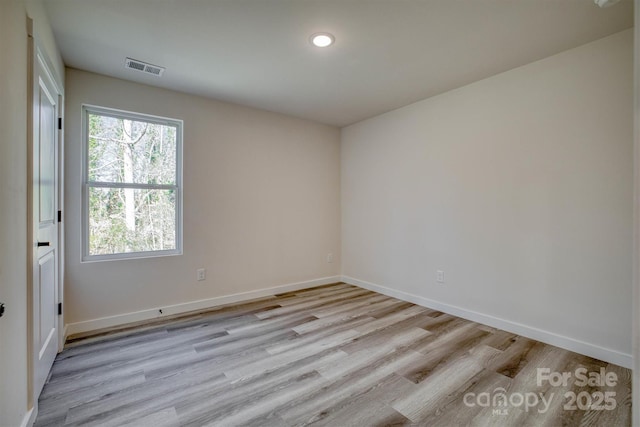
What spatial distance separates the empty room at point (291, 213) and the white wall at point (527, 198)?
0.06ft

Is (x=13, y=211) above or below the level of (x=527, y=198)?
below

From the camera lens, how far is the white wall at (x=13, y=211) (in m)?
1.25

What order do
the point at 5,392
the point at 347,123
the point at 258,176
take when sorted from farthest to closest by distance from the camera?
the point at 347,123 → the point at 258,176 → the point at 5,392

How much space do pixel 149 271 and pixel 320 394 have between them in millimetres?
2281

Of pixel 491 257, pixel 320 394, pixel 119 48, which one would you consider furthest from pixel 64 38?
pixel 491 257

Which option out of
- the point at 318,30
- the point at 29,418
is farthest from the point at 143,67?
the point at 29,418

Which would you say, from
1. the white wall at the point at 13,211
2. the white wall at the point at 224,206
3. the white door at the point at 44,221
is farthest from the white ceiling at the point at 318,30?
the white wall at the point at 13,211

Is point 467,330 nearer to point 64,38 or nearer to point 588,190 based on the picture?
point 588,190

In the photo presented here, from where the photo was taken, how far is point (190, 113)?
3.33m

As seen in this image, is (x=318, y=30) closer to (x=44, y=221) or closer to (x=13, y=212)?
(x=13, y=212)

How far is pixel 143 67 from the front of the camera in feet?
8.86

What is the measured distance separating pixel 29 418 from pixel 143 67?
273 cm

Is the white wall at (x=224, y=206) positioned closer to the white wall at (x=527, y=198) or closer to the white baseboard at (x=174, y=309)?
the white baseboard at (x=174, y=309)

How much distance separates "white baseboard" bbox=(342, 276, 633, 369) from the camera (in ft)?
7.25
